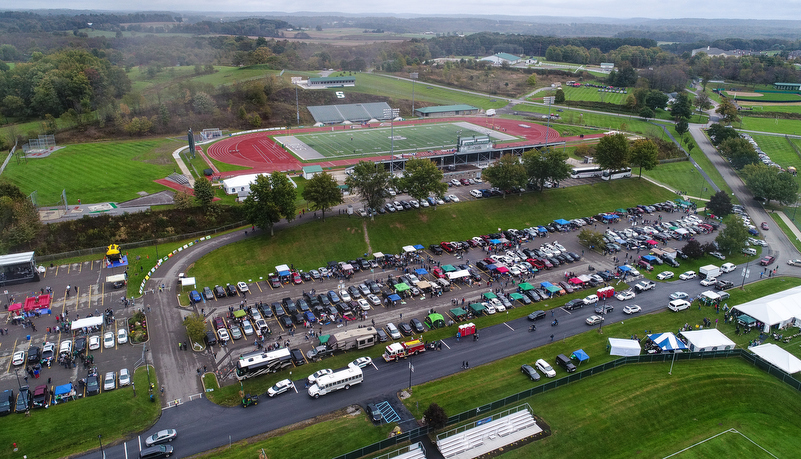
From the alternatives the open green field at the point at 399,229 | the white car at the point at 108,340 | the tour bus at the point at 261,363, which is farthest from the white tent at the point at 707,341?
the white car at the point at 108,340

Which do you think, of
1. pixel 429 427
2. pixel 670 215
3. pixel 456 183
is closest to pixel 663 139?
pixel 670 215

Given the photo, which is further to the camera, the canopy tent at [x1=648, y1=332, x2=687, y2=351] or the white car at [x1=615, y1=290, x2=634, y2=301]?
the white car at [x1=615, y1=290, x2=634, y2=301]

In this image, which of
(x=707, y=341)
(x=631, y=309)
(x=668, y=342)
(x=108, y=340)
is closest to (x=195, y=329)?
(x=108, y=340)

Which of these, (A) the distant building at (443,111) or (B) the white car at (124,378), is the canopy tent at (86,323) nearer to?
(B) the white car at (124,378)

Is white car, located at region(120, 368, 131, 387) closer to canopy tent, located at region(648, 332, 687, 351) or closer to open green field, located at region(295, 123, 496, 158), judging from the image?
canopy tent, located at region(648, 332, 687, 351)

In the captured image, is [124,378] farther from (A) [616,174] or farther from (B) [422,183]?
(A) [616,174]

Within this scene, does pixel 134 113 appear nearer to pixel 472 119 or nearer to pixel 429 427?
pixel 472 119

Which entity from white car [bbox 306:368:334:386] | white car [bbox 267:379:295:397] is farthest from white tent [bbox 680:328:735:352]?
white car [bbox 267:379:295:397]
